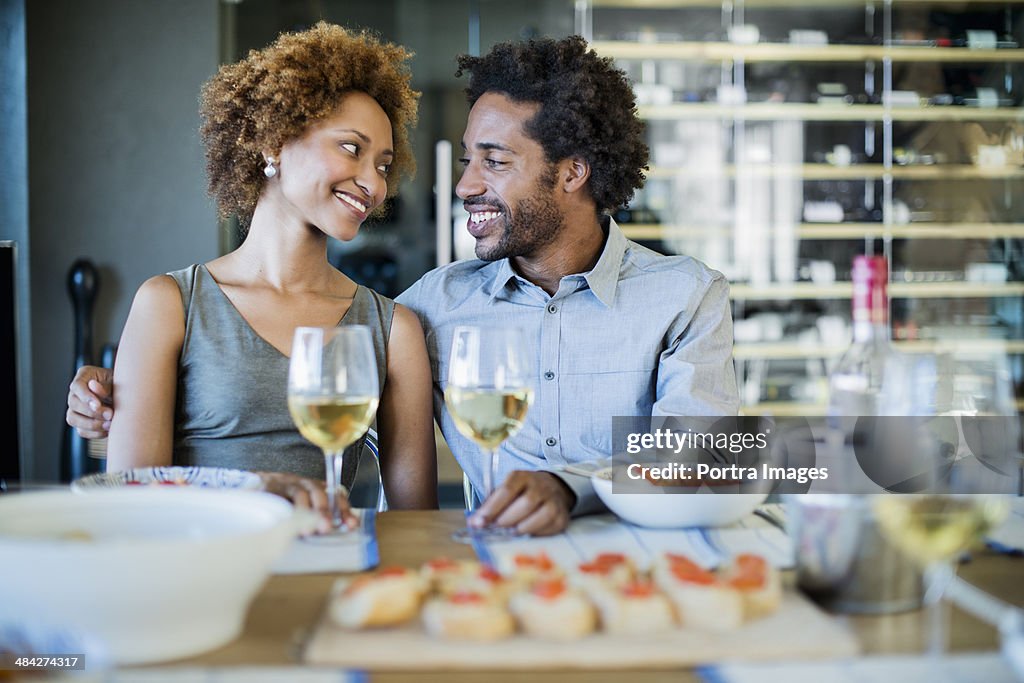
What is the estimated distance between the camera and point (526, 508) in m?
1.06

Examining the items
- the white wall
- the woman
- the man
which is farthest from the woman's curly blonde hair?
the white wall

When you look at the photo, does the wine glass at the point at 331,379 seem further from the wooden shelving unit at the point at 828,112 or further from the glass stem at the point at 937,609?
the wooden shelving unit at the point at 828,112

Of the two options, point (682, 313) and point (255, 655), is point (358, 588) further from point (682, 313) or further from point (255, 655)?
point (682, 313)

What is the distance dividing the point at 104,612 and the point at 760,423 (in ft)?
3.85

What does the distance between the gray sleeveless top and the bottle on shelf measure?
854mm

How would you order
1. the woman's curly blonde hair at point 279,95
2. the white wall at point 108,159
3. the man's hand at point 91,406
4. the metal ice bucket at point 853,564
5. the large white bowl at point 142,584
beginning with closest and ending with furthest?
the large white bowl at point 142,584, the metal ice bucket at point 853,564, the man's hand at point 91,406, the woman's curly blonde hair at point 279,95, the white wall at point 108,159

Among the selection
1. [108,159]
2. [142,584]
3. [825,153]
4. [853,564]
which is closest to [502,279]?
[853,564]

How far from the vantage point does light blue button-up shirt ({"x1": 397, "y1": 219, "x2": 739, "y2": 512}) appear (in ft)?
5.55

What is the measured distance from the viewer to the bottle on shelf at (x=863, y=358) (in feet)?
2.64

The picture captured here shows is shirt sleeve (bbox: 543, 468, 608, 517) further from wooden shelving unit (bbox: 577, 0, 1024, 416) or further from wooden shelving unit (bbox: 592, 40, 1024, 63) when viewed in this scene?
wooden shelving unit (bbox: 592, 40, 1024, 63)

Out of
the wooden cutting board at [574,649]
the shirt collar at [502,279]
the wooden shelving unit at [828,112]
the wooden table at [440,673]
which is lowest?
the wooden table at [440,673]

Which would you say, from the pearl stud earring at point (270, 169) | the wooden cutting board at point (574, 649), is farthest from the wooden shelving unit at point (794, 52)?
the wooden cutting board at point (574, 649)

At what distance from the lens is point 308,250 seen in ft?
5.37

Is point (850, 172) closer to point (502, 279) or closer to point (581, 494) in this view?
point (502, 279)
